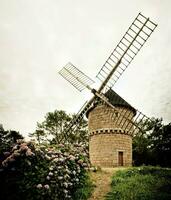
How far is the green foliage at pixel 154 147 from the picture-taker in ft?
126

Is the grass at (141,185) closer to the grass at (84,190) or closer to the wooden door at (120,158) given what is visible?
the grass at (84,190)

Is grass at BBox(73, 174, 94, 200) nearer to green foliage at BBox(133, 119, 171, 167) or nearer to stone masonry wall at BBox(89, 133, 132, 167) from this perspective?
stone masonry wall at BBox(89, 133, 132, 167)

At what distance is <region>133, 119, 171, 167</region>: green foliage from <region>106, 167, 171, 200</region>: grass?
63.5 ft

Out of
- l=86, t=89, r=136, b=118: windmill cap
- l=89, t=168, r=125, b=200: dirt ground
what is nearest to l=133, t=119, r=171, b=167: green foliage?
l=86, t=89, r=136, b=118: windmill cap

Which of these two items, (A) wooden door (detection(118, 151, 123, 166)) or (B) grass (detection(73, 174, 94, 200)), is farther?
(A) wooden door (detection(118, 151, 123, 166))

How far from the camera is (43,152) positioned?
36.8ft

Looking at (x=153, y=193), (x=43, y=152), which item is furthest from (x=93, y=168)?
(x=43, y=152)

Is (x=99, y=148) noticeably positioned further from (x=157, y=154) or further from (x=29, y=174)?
(x=29, y=174)

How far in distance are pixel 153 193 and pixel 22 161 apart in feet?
19.0

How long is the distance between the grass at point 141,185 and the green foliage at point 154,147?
19363 millimetres

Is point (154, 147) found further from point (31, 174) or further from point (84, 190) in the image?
point (31, 174)

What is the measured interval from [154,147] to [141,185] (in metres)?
26.7

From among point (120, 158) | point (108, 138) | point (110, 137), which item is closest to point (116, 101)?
point (110, 137)

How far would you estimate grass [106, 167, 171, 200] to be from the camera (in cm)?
1292
